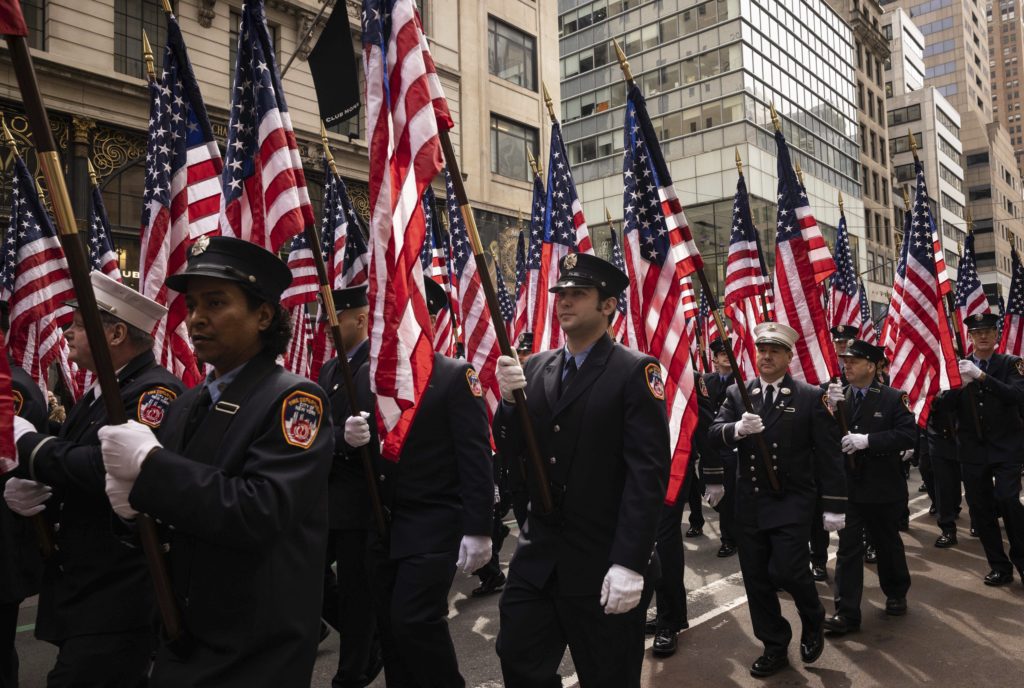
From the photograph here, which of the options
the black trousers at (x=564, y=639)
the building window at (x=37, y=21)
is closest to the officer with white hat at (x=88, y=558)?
the black trousers at (x=564, y=639)

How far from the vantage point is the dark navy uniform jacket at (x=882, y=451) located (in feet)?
22.7

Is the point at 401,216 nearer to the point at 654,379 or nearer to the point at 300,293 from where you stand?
the point at 654,379

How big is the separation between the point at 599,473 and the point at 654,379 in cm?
53

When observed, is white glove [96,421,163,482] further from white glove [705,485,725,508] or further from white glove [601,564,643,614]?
white glove [705,485,725,508]

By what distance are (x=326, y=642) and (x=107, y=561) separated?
3.09 m

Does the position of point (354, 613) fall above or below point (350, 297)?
below

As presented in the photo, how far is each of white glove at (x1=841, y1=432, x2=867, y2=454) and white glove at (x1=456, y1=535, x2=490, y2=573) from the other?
422 centimetres

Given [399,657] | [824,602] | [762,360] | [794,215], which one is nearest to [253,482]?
[399,657]

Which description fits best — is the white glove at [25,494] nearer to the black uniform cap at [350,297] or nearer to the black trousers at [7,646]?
the black trousers at [7,646]

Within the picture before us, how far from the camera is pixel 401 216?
13.5 ft

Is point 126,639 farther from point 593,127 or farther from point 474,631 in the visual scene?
point 593,127

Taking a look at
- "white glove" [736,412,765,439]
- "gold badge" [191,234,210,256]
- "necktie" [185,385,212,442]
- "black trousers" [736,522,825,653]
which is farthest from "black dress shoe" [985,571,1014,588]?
"gold badge" [191,234,210,256]

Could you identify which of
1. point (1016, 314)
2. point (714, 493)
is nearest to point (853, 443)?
point (714, 493)

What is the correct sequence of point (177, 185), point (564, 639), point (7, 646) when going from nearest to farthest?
point (564, 639)
point (7, 646)
point (177, 185)
